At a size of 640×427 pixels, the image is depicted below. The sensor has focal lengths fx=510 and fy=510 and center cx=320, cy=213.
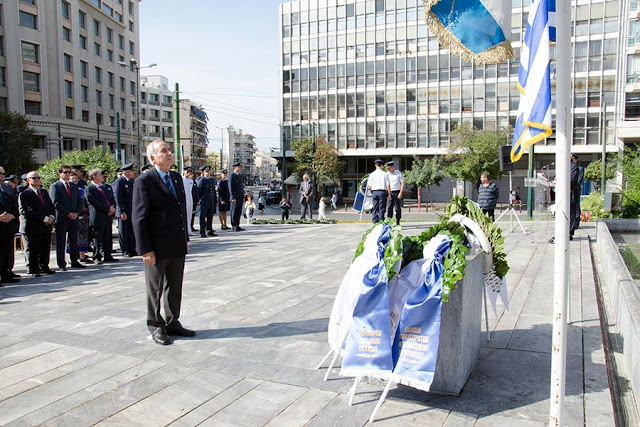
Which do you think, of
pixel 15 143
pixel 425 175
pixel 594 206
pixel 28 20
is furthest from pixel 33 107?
pixel 594 206

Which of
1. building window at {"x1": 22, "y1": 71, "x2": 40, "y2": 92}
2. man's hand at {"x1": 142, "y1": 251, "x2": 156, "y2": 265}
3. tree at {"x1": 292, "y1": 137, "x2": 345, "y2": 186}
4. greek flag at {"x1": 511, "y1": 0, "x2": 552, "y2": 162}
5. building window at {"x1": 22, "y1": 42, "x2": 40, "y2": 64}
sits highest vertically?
building window at {"x1": 22, "y1": 42, "x2": 40, "y2": 64}

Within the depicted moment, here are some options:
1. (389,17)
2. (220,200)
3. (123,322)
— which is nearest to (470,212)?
(123,322)

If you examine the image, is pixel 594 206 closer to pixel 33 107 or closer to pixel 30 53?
pixel 33 107

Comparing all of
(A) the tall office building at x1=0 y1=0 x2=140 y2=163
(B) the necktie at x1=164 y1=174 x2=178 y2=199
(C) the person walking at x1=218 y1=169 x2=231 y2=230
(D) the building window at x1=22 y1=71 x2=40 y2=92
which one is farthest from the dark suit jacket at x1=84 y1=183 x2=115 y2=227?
(D) the building window at x1=22 y1=71 x2=40 y2=92

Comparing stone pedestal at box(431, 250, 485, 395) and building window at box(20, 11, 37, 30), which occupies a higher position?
building window at box(20, 11, 37, 30)

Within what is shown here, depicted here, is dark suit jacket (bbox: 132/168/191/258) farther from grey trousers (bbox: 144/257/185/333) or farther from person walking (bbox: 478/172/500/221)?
person walking (bbox: 478/172/500/221)

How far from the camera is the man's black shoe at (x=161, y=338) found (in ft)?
16.9

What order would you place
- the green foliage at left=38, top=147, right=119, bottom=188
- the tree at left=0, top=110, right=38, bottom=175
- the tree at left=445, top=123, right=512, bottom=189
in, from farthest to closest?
the tree at left=445, top=123, right=512, bottom=189 → the tree at left=0, top=110, right=38, bottom=175 → the green foliage at left=38, top=147, right=119, bottom=188

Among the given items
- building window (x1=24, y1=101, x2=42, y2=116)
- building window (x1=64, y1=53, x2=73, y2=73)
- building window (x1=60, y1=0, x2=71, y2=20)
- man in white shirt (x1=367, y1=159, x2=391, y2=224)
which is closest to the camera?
man in white shirt (x1=367, y1=159, x2=391, y2=224)

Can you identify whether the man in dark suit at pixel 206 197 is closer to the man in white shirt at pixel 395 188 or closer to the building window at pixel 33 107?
the man in white shirt at pixel 395 188

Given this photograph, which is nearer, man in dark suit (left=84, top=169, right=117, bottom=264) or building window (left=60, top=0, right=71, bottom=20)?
man in dark suit (left=84, top=169, right=117, bottom=264)

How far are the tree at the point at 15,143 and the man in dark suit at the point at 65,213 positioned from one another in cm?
4190

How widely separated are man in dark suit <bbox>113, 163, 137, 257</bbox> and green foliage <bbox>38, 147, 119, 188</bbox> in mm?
6913

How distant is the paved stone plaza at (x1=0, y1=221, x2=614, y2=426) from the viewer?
3588mm
